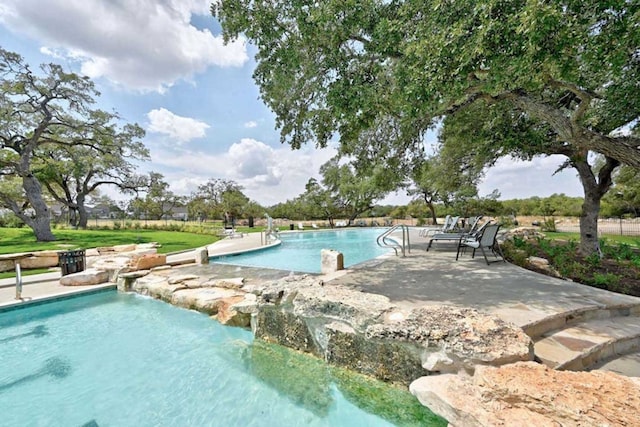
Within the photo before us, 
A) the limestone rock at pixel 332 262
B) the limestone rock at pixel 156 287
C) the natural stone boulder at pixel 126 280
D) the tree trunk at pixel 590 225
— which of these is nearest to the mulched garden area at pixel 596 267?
the tree trunk at pixel 590 225

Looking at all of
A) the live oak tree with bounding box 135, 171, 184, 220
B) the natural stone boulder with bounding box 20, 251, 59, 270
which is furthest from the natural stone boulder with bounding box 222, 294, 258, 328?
the live oak tree with bounding box 135, 171, 184, 220

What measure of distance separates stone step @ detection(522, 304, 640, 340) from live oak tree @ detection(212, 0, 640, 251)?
215 cm

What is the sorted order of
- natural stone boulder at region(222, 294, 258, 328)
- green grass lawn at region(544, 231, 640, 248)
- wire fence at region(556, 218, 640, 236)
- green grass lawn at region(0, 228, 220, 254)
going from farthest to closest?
1. wire fence at region(556, 218, 640, 236)
2. green grass lawn at region(0, 228, 220, 254)
3. green grass lawn at region(544, 231, 640, 248)
4. natural stone boulder at region(222, 294, 258, 328)

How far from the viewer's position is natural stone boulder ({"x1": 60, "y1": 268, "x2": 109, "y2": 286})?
6.54m

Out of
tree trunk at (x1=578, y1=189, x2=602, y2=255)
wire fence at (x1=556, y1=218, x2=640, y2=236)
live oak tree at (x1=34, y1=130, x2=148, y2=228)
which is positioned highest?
live oak tree at (x1=34, y1=130, x2=148, y2=228)

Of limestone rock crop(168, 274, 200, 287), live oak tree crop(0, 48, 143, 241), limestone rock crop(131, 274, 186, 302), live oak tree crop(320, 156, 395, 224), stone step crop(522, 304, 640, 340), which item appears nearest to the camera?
stone step crop(522, 304, 640, 340)

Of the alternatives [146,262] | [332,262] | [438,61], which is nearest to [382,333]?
[332,262]

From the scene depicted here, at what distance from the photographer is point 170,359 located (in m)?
3.75

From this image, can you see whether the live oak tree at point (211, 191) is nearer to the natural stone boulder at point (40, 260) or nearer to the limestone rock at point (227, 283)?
the natural stone boulder at point (40, 260)

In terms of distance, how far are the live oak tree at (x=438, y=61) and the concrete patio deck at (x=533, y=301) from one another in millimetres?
2214

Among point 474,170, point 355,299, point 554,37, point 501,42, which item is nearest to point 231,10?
point 501,42

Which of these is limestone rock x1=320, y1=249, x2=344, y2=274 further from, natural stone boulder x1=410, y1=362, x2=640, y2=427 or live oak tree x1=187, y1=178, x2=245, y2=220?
live oak tree x1=187, y1=178, x2=245, y2=220

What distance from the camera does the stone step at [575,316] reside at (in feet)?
9.34

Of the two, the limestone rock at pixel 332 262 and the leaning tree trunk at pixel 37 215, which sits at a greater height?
the leaning tree trunk at pixel 37 215
